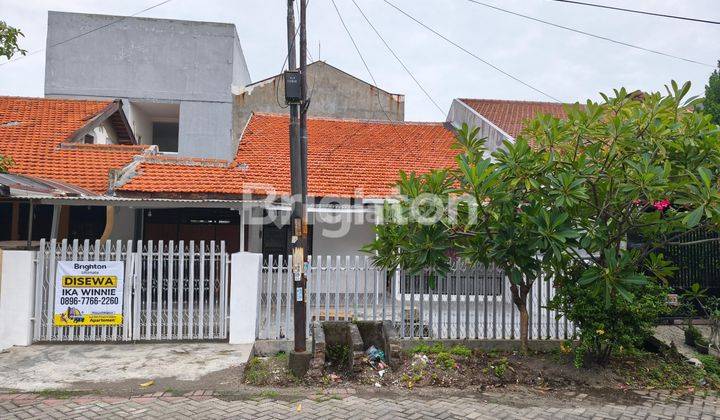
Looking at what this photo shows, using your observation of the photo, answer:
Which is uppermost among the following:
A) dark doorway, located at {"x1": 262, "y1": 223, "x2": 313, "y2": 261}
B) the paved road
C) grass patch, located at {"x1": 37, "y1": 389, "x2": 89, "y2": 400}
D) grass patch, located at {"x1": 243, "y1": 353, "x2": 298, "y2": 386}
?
dark doorway, located at {"x1": 262, "y1": 223, "x2": 313, "y2": 261}

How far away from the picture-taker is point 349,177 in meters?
11.7

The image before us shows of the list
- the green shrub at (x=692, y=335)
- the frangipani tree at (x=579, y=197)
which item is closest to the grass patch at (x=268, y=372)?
the frangipani tree at (x=579, y=197)

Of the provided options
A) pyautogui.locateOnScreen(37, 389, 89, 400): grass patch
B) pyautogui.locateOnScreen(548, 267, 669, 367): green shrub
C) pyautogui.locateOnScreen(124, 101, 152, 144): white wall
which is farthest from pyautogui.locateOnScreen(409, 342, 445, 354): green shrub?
pyautogui.locateOnScreen(124, 101, 152, 144): white wall

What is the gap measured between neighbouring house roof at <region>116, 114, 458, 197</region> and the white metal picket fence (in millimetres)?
2129

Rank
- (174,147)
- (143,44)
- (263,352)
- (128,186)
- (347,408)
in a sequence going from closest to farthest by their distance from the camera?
(347,408) < (263,352) < (128,186) < (143,44) < (174,147)

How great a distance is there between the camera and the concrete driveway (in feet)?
18.8

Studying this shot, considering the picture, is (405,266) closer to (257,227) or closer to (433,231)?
(433,231)

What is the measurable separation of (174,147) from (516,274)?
1507 cm

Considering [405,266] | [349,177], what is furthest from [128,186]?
[405,266]

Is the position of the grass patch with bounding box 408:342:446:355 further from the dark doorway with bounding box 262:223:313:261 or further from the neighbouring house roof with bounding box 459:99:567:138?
the neighbouring house roof with bounding box 459:99:567:138

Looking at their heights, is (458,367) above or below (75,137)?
below

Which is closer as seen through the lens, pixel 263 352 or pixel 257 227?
pixel 263 352

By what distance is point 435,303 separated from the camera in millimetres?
7676

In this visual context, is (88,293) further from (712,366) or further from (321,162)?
(712,366)
